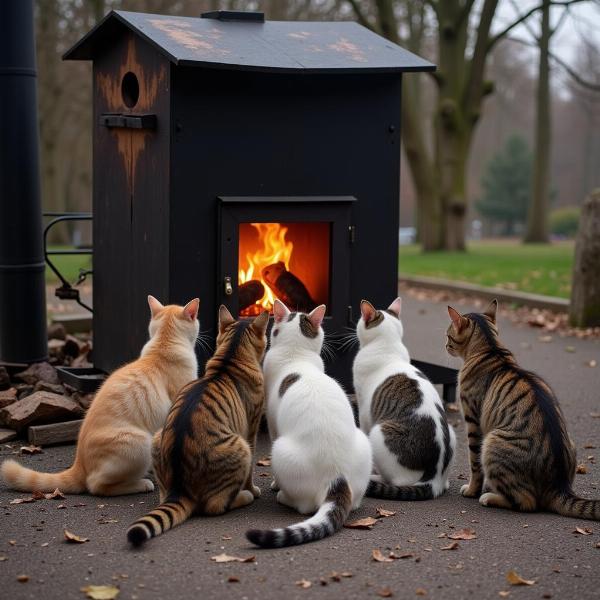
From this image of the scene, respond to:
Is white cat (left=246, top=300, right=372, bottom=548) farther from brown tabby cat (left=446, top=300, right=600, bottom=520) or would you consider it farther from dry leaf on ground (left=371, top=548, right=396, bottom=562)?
brown tabby cat (left=446, top=300, right=600, bottom=520)

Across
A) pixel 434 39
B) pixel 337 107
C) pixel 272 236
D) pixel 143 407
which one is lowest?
pixel 143 407

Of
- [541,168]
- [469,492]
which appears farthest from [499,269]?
[469,492]

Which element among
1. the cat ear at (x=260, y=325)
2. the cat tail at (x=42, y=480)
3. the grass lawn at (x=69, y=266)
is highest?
the cat ear at (x=260, y=325)

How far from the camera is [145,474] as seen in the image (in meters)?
5.46

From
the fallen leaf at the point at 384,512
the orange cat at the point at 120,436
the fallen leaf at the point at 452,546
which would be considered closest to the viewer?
the fallen leaf at the point at 452,546

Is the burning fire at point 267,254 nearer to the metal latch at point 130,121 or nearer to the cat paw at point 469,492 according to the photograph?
the metal latch at point 130,121

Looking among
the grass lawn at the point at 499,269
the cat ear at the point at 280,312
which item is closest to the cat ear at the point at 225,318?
the cat ear at the point at 280,312

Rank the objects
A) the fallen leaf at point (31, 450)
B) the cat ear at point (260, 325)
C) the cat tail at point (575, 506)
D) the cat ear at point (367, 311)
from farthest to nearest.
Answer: the fallen leaf at point (31, 450) < the cat ear at point (367, 311) < the cat ear at point (260, 325) < the cat tail at point (575, 506)

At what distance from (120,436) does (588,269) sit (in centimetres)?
712

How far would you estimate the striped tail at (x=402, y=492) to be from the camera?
5.30 m

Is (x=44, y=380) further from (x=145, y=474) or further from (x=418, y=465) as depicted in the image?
(x=418, y=465)

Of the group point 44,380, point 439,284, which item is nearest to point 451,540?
point 44,380

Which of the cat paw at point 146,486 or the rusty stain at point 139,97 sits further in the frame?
the rusty stain at point 139,97

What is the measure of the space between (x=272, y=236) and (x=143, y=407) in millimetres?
2043
